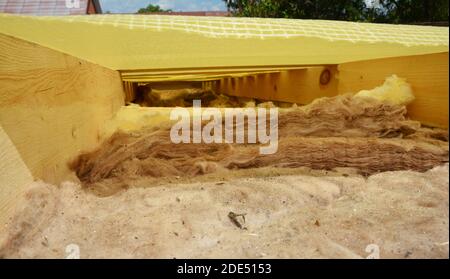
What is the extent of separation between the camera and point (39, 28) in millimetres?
997

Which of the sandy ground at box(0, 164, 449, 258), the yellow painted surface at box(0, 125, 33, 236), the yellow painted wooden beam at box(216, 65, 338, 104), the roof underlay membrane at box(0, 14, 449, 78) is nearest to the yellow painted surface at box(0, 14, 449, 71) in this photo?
the roof underlay membrane at box(0, 14, 449, 78)

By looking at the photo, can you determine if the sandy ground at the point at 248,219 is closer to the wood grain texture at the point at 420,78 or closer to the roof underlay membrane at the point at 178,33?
the wood grain texture at the point at 420,78

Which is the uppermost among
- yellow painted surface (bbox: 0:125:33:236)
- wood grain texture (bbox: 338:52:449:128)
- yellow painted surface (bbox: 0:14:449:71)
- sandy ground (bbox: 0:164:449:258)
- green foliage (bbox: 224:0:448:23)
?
green foliage (bbox: 224:0:448:23)

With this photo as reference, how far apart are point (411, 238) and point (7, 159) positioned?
1.10 meters

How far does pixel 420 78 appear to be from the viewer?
1.32 meters

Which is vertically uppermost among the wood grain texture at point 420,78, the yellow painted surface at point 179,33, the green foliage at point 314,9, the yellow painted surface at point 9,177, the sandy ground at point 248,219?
the green foliage at point 314,9

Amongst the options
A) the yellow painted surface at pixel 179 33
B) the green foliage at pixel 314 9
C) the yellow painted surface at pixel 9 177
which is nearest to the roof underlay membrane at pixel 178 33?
the yellow painted surface at pixel 179 33

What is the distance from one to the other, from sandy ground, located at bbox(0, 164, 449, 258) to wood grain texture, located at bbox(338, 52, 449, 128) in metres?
0.24

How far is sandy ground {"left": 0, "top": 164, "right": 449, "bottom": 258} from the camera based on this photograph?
2.46 feet

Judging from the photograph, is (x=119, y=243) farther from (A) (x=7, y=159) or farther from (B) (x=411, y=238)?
(B) (x=411, y=238)

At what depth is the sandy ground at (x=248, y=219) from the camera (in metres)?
0.75

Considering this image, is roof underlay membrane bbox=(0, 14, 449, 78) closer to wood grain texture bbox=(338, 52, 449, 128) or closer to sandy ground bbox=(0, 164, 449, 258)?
wood grain texture bbox=(338, 52, 449, 128)

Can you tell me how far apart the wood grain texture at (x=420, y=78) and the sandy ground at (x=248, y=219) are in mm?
238
